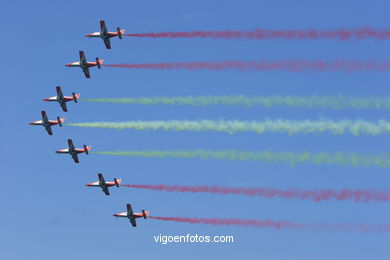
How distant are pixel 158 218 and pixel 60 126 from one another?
2052 centimetres

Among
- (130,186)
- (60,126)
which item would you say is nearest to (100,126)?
(130,186)

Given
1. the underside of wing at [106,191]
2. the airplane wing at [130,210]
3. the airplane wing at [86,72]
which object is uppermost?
the airplane wing at [86,72]

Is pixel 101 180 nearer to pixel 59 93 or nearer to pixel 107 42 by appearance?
pixel 59 93

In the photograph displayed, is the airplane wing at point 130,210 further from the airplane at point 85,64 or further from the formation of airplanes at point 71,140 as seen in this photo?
the airplane at point 85,64

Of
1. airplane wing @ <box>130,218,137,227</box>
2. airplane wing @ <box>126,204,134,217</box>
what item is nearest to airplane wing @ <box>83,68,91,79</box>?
airplane wing @ <box>126,204,134,217</box>

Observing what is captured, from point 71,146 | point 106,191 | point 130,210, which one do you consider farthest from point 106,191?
point 71,146

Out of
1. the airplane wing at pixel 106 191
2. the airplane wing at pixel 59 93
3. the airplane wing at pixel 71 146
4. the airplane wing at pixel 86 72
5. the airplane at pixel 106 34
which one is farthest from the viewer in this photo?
the airplane wing at pixel 71 146

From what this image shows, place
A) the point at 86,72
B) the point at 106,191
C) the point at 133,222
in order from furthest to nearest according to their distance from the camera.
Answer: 1. the point at 106,191
2. the point at 133,222
3. the point at 86,72

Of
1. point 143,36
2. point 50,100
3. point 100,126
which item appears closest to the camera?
point 143,36

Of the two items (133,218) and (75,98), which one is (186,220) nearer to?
(133,218)

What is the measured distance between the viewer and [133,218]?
10756 centimetres

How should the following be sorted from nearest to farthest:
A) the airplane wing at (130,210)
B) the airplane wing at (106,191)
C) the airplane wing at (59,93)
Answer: the airplane wing at (59,93), the airplane wing at (130,210), the airplane wing at (106,191)

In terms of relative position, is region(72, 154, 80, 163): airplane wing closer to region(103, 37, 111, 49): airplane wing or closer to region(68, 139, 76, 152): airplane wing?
region(68, 139, 76, 152): airplane wing

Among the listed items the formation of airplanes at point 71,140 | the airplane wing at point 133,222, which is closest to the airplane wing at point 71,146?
the formation of airplanes at point 71,140
